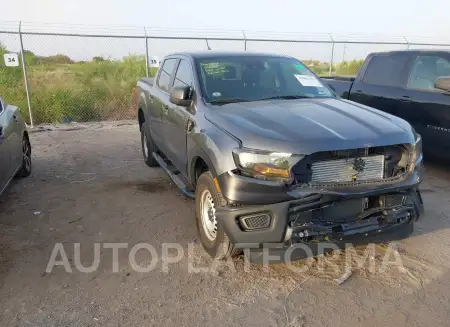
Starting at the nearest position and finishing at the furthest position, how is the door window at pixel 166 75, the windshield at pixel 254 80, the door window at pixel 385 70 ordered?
1. the windshield at pixel 254 80
2. the door window at pixel 166 75
3. the door window at pixel 385 70

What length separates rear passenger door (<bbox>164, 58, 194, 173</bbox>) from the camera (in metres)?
4.15

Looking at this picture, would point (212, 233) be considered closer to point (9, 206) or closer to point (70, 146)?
point (9, 206)

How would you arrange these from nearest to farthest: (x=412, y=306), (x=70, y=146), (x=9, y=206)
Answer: (x=412, y=306), (x=9, y=206), (x=70, y=146)

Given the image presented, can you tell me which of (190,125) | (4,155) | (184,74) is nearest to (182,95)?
(190,125)

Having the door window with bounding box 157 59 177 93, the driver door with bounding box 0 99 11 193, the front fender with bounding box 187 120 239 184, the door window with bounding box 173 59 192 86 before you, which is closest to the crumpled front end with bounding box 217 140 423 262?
the front fender with bounding box 187 120 239 184

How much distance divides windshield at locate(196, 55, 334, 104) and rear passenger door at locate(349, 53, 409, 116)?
2143 millimetres

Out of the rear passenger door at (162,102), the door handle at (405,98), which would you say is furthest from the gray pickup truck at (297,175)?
the door handle at (405,98)

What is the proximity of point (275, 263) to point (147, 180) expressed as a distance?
9.79 ft

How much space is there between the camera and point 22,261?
3635 mm

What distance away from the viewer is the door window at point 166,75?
204 inches

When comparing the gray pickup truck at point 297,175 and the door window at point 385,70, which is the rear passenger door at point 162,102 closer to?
the gray pickup truck at point 297,175

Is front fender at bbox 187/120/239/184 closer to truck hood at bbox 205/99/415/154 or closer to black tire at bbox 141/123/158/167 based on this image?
truck hood at bbox 205/99/415/154

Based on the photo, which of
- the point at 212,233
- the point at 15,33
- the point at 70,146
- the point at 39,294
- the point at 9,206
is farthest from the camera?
the point at 15,33

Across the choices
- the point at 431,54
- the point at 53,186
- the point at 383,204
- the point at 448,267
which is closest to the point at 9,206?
the point at 53,186
